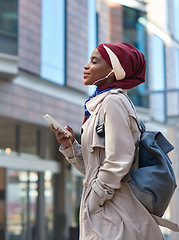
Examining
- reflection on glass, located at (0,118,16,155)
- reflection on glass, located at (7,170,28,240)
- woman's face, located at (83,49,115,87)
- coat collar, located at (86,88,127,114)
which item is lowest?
reflection on glass, located at (7,170,28,240)

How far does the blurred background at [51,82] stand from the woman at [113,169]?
7076mm

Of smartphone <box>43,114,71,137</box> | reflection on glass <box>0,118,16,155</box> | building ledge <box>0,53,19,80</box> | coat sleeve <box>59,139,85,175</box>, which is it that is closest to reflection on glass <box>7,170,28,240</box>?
reflection on glass <box>0,118,16,155</box>

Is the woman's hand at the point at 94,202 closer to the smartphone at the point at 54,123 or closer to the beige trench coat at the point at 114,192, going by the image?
the beige trench coat at the point at 114,192

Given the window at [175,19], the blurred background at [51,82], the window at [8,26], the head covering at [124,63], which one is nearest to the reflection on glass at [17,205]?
the blurred background at [51,82]

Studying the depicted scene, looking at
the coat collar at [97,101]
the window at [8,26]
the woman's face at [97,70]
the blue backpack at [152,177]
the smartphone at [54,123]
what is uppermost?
the window at [8,26]

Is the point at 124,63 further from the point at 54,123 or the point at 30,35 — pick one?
the point at 30,35

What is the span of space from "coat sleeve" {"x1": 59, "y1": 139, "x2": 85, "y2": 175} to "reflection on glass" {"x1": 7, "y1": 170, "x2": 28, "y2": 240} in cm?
1142

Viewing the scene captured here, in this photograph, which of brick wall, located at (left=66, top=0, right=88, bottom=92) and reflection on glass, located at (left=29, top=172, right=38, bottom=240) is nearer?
brick wall, located at (left=66, top=0, right=88, bottom=92)

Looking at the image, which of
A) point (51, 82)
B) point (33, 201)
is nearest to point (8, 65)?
point (51, 82)

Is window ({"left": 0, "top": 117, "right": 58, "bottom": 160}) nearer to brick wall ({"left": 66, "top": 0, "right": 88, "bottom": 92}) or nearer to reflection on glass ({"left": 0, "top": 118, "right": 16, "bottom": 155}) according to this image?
reflection on glass ({"left": 0, "top": 118, "right": 16, "bottom": 155})

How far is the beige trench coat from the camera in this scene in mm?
2543

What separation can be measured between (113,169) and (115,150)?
0.09 m

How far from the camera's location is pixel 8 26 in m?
11.9

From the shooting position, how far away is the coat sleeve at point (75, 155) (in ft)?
9.78
